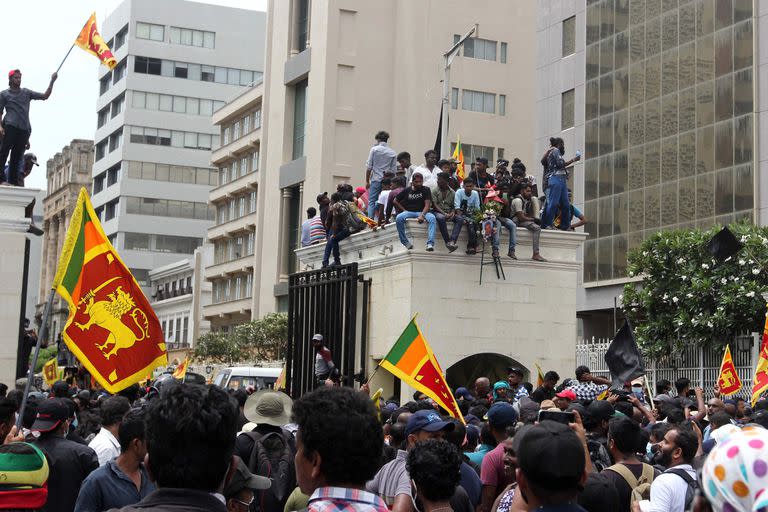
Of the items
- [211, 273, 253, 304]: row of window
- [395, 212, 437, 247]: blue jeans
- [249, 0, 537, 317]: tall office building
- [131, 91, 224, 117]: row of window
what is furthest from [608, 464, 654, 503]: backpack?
[131, 91, 224, 117]: row of window

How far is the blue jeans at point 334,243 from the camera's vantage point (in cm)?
Answer: 2341

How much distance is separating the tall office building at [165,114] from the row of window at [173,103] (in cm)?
8

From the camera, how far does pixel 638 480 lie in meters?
7.21

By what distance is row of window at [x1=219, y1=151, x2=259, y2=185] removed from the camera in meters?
70.9

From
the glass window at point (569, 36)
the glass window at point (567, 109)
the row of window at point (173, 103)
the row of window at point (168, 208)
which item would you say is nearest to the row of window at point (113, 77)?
the row of window at point (173, 103)

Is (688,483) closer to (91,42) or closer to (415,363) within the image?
(415,363)

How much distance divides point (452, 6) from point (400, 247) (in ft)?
134

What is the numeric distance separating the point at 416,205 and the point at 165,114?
246ft

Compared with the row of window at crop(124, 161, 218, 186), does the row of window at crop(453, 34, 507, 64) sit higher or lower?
higher

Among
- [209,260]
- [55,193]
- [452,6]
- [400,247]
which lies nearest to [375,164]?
[400,247]

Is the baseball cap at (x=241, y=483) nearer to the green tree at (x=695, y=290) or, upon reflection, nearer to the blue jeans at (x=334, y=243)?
the blue jeans at (x=334, y=243)

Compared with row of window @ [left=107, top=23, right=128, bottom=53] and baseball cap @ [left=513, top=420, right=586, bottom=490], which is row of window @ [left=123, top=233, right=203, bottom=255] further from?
baseball cap @ [left=513, top=420, right=586, bottom=490]

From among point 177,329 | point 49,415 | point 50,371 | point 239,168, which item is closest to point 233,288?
point 239,168

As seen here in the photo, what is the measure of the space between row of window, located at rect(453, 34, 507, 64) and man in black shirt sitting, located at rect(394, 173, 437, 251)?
40.4 meters
